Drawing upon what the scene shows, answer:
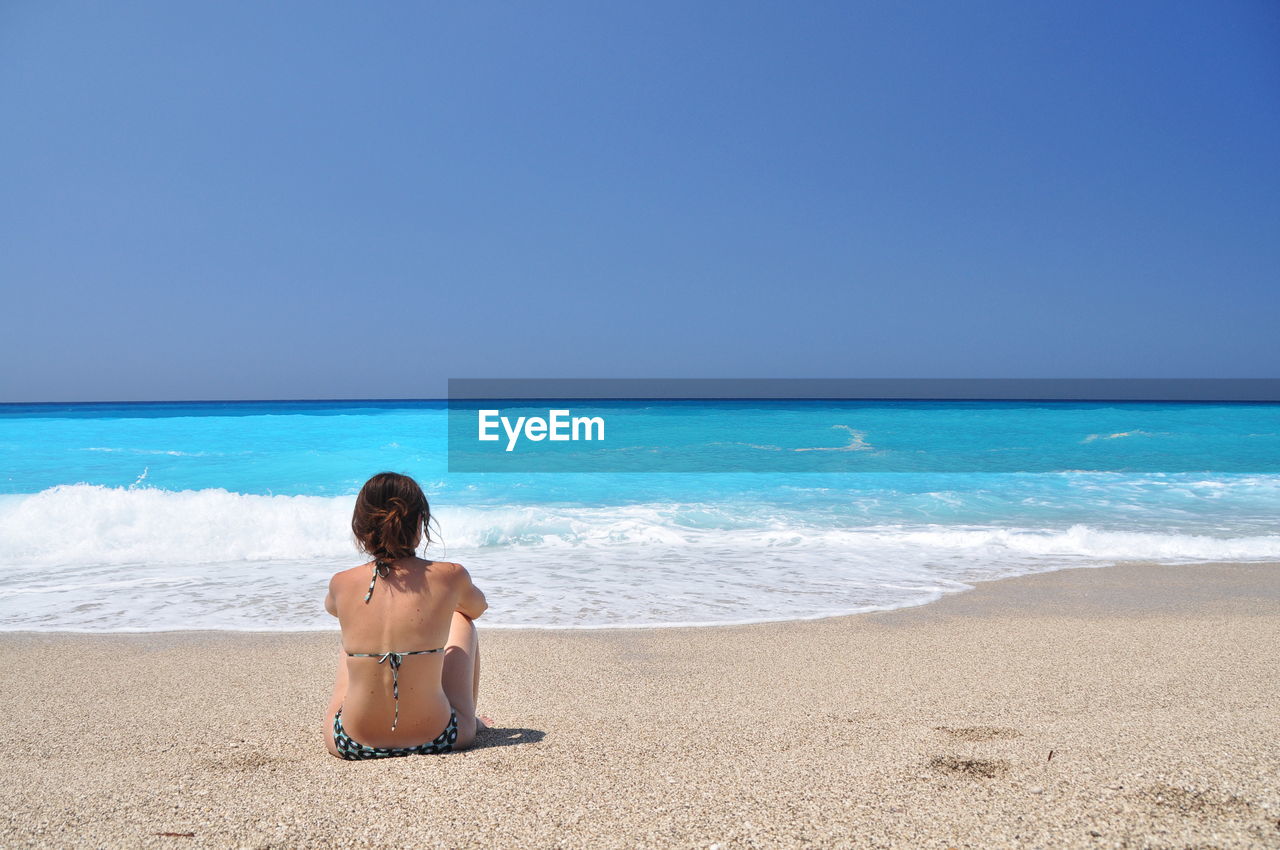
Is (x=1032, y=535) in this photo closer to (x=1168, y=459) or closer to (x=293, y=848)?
(x=293, y=848)

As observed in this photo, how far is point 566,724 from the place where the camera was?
340cm

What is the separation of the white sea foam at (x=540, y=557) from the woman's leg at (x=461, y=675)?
273 cm

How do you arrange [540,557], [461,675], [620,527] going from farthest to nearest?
[620,527]
[540,557]
[461,675]

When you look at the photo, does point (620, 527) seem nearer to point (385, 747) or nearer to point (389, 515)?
point (385, 747)

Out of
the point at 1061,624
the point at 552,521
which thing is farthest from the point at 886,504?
the point at 1061,624

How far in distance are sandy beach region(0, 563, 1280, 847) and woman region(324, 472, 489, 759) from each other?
0.41 ft

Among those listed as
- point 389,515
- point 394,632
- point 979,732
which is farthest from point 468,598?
point 979,732

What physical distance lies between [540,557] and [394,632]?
6.10 metres

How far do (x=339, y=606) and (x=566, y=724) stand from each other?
1147 mm

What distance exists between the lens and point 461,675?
118 inches

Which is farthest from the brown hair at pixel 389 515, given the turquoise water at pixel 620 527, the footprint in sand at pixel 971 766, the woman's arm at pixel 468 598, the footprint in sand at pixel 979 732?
the turquoise water at pixel 620 527

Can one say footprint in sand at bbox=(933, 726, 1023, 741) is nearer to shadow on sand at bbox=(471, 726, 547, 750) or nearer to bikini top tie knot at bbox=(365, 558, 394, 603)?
shadow on sand at bbox=(471, 726, 547, 750)

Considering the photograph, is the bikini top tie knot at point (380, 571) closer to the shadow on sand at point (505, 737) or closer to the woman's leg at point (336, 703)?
the woman's leg at point (336, 703)

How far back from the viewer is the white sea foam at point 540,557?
6184mm
